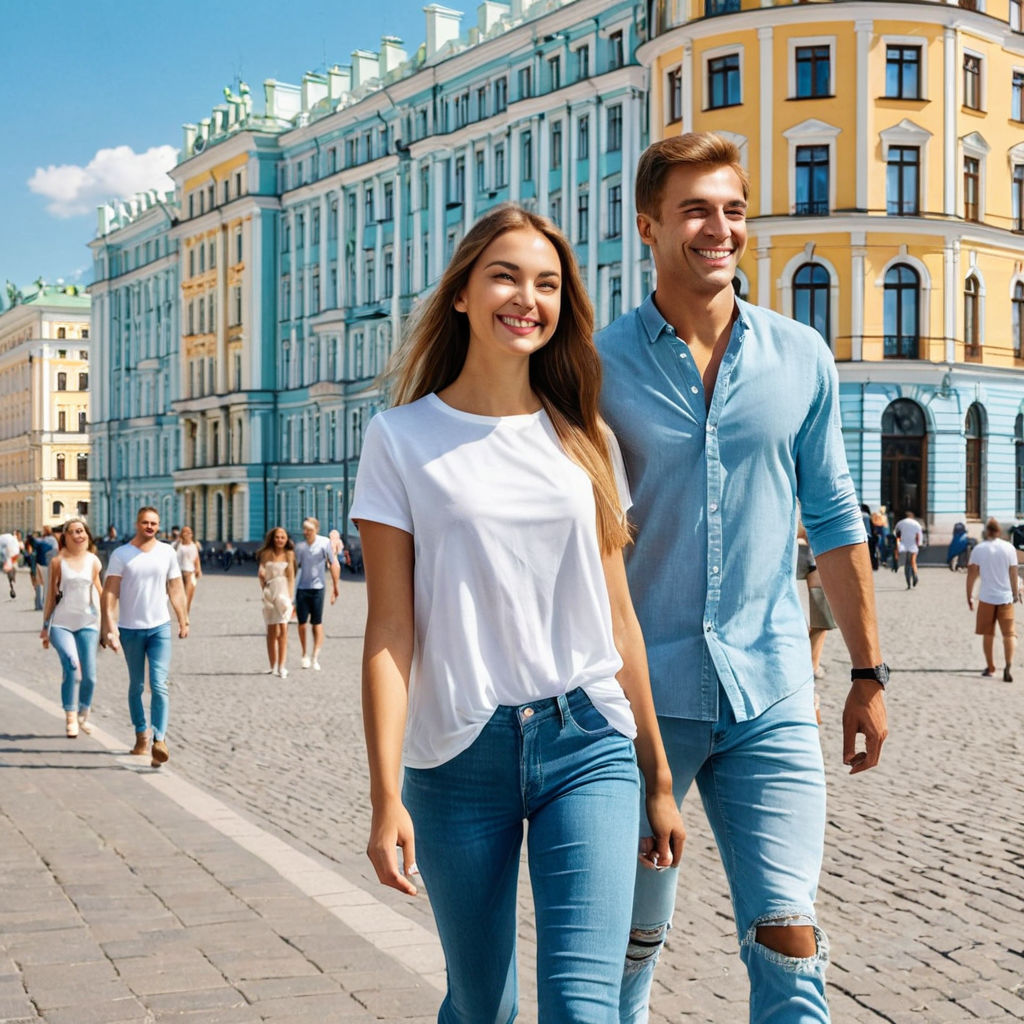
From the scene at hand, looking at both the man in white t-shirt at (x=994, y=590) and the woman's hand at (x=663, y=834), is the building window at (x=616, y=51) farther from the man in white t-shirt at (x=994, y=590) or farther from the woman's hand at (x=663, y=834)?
the woman's hand at (x=663, y=834)

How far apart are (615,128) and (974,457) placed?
51.0ft

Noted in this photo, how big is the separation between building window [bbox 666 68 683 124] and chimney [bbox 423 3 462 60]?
759 inches

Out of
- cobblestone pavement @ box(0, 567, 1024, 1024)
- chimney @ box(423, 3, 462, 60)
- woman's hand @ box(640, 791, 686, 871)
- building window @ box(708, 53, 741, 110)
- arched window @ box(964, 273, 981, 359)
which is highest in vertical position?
chimney @ box(423, 3, 462, 60)

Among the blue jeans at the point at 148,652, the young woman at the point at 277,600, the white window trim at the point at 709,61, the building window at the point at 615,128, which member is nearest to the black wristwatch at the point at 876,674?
the blue jeans at the point at 148,652

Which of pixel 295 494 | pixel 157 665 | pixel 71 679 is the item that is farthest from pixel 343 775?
pixel 295 494

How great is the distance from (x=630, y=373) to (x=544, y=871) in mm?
1145

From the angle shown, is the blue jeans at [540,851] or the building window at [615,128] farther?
the building window at [615,128]

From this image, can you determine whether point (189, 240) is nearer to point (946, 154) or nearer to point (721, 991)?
point (946, 154)

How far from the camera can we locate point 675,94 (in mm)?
47000

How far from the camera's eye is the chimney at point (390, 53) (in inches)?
2778

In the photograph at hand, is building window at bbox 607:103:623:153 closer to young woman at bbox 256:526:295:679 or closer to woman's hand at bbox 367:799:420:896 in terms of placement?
young woman at bbox 256:526:295:679

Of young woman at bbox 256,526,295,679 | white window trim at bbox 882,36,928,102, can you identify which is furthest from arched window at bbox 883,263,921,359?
young woman at bbox 256,526,295,679

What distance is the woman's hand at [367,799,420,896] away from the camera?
9.92ft

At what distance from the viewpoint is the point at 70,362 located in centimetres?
12694
